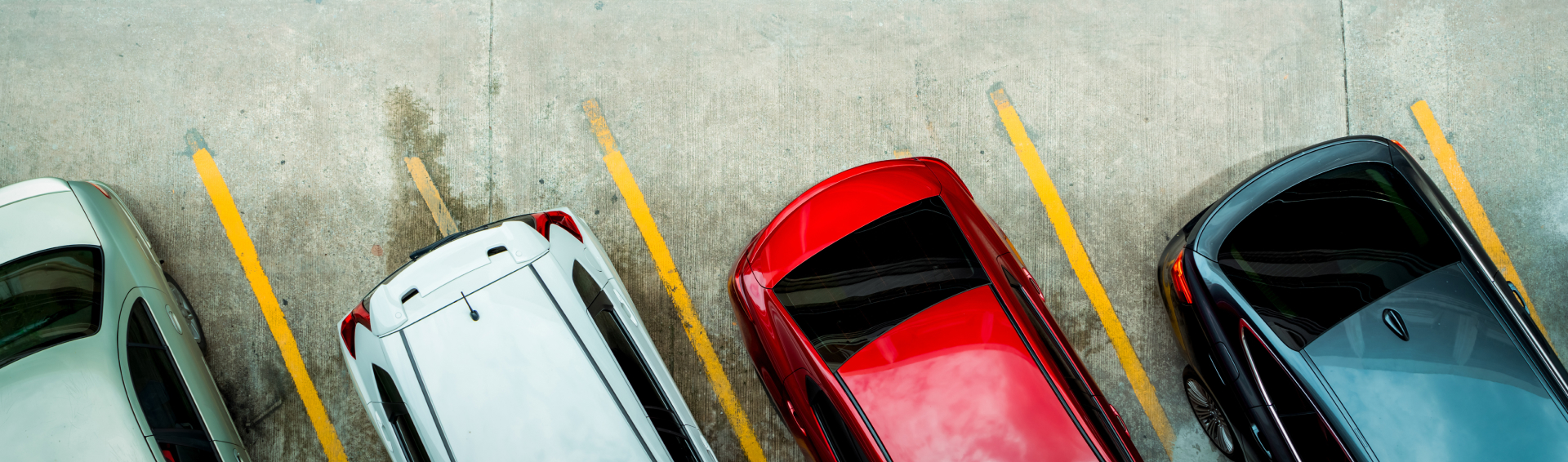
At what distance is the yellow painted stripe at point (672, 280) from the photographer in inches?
165

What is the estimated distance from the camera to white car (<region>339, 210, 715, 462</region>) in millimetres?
3029

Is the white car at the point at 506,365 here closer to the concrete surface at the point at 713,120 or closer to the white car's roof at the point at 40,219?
the concrete surface at the point at 713,120

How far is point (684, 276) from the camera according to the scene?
14.0 ft

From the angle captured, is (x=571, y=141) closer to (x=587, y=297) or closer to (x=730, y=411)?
(x=587, y=297)

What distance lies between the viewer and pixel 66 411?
2.99 m

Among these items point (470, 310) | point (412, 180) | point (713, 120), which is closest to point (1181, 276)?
point (713, 120)

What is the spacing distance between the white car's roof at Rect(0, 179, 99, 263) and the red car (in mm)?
3466

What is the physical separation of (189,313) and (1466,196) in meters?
8.34

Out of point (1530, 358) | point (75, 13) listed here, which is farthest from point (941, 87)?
point (75, 13)

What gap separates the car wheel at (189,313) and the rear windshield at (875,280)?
366 centimetres

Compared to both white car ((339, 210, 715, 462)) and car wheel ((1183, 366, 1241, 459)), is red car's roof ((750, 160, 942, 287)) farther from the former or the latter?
car wheel ((1183, 366, 1241, 459))

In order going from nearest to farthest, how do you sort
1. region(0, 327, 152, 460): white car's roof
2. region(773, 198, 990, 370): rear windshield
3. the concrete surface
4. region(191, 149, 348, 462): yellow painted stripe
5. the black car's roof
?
region(0, 327, 152, 460): white car's roof
region(773, 198, 990, 370): rear windshield
the black car's roof
region(191, 149, 348, 462): yellow painted stripe
the concrete surface

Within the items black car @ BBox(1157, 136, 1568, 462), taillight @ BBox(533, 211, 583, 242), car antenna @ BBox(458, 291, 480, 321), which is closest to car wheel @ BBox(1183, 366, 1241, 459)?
black car @ BBox(1157, 136, 1568, 462)

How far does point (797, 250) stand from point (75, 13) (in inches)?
204
